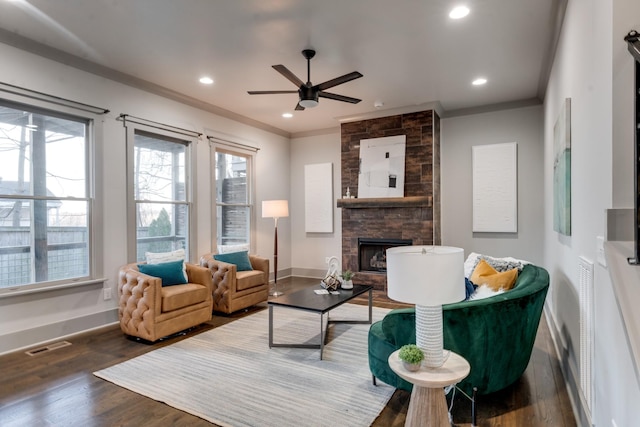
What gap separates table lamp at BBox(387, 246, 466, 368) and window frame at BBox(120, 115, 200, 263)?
3.66 m

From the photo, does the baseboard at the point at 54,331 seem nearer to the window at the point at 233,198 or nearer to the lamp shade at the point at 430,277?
the window at the point at 233,198

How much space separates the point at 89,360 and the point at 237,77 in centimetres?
335

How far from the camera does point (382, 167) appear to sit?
5.84 meters

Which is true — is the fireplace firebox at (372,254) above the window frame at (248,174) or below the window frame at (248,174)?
below

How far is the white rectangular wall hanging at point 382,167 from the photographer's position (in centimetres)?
571

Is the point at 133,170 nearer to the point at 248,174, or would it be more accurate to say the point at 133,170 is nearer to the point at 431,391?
the point at 248,174

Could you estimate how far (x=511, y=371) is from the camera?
2287 mm

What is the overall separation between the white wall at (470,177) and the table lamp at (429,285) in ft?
14.4

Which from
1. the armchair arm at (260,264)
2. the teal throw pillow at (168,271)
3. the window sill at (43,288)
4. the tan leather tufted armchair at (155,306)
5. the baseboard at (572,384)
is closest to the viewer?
the baseboard at (572,384)

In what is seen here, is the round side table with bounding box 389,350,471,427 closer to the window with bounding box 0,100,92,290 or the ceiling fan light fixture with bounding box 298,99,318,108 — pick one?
the ceiling fan light fixture with bounding box 298,99,318,108

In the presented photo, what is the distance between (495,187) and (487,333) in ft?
13.1

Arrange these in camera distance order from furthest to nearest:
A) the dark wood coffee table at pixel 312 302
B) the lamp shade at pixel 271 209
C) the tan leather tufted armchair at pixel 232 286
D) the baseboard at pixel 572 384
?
the lamp shade at pixel 271 209
the tan leather tufted armchair at pixel 232 286
the dark wood coffee table at pixel 312 302
the baseboard at pixel 572 384

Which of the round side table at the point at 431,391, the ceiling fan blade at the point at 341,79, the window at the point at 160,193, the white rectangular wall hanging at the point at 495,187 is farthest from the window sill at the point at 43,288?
the white rectangular wall hanging at the point at 495,187

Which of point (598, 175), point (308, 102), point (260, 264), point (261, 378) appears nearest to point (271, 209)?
point (260, 264)
